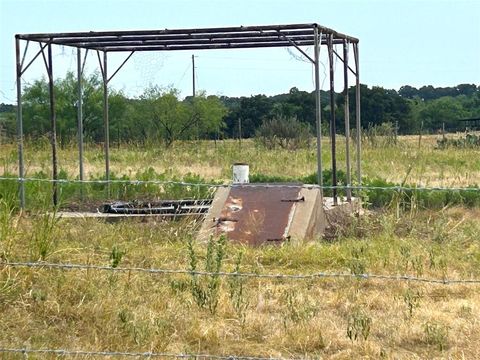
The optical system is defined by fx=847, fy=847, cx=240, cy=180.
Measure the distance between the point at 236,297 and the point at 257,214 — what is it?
3324 mm

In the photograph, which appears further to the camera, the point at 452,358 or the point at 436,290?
the point at 436,290

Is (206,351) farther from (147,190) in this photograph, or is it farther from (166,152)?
(166,152)

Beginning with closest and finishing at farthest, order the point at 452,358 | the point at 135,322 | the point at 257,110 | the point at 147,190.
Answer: the point at 452,358
the point at 135,322
the point at 147,190
the point at 257,110

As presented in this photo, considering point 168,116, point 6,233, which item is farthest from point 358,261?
point 168,116

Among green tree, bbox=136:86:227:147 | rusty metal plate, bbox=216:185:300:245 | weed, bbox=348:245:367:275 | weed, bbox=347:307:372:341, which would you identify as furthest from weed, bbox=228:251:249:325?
green tree, bbox=136:86:227:147

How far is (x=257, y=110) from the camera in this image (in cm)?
5041

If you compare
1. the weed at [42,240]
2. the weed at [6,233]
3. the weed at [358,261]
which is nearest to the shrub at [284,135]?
the weed at [358,261]

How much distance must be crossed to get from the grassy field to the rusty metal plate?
17.4 inches

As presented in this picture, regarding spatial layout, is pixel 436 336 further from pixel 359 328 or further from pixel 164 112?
pixel 164 112

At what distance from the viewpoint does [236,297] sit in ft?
22.8

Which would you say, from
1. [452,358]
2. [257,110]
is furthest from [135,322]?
[257,110]

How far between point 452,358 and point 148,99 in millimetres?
34668

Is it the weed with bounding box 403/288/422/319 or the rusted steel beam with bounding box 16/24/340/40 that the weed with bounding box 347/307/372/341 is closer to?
the weed with bounding box 403/288/422/319

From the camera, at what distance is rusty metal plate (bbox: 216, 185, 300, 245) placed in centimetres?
993
